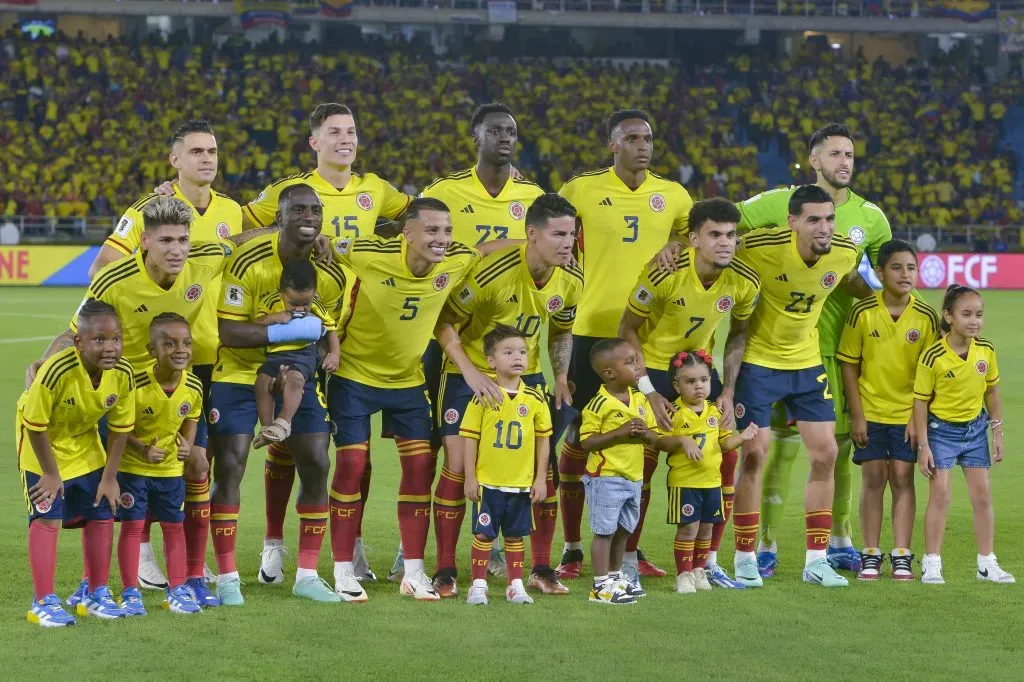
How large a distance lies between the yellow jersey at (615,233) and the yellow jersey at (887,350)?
1.25m

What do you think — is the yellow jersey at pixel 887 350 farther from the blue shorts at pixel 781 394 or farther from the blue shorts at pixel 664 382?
the blue shorts at pixel 664 382

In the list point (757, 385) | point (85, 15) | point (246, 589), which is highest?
point (85, 15)

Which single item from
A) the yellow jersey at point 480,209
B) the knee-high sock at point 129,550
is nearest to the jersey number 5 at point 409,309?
→ the yellow jersey at point 480,209

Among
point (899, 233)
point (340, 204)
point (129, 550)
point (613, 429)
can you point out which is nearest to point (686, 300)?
point (613, 429)

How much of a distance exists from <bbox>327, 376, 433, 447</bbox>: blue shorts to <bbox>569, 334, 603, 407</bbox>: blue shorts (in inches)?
45.9

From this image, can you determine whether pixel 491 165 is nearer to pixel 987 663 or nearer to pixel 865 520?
pixel 865 520

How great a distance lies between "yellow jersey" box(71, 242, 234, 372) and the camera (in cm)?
701

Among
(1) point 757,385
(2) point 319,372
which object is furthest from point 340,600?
(1) point 757,385

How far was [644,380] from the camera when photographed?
7.77 meters

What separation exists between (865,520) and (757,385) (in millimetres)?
1087

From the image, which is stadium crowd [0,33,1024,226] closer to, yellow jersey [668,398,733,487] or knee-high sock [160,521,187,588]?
yellow jersey [668,398,733,487]

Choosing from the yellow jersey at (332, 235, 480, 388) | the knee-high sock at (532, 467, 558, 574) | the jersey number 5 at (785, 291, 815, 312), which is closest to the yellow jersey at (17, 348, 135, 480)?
the yellow jersey at (332, 235, 480, 388)

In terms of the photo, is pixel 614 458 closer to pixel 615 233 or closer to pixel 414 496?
pixel 414 496

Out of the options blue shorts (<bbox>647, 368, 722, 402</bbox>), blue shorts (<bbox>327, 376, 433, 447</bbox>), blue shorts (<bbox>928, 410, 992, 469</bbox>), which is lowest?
blue shorts (<bbox>928, 410, 992, 469</bbox>)
